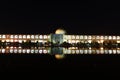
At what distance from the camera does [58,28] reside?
32.6 metres
